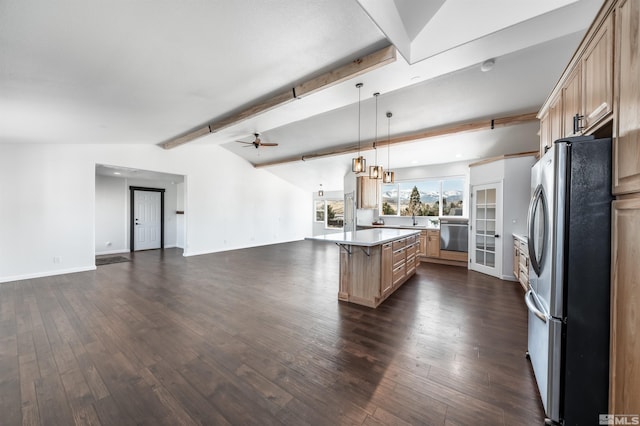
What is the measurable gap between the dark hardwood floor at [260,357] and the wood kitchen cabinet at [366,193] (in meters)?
3.45

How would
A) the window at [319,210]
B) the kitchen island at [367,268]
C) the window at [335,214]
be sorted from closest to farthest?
the kitchen island at [367,268] → the window at [335,214] → the window at [319,210]

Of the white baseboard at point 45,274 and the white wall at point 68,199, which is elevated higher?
the white wall at point 68,199

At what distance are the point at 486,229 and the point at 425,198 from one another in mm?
2253

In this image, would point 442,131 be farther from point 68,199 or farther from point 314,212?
point 68,199

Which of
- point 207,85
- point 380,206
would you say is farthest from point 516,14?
point 380,206

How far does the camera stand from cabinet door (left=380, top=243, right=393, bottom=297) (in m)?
3.45

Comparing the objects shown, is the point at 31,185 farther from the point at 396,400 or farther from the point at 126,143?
the point at 396,400

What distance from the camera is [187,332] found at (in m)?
2.64

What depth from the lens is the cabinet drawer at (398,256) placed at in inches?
154

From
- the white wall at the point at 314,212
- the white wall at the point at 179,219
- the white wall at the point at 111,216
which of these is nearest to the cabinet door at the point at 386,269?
the white wall at the point at 314,212

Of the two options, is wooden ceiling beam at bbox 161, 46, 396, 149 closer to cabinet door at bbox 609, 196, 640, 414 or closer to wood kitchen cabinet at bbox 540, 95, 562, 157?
wood kitchen cabinet at bbox 540, 95, 562, 157

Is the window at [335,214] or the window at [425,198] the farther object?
the window at [335,214]

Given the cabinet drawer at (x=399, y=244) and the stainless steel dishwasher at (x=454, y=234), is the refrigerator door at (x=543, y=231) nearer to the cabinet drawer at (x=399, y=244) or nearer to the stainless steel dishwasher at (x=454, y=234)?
the cabinet drawer at (x=399, y=244)

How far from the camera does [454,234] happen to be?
597 cm
